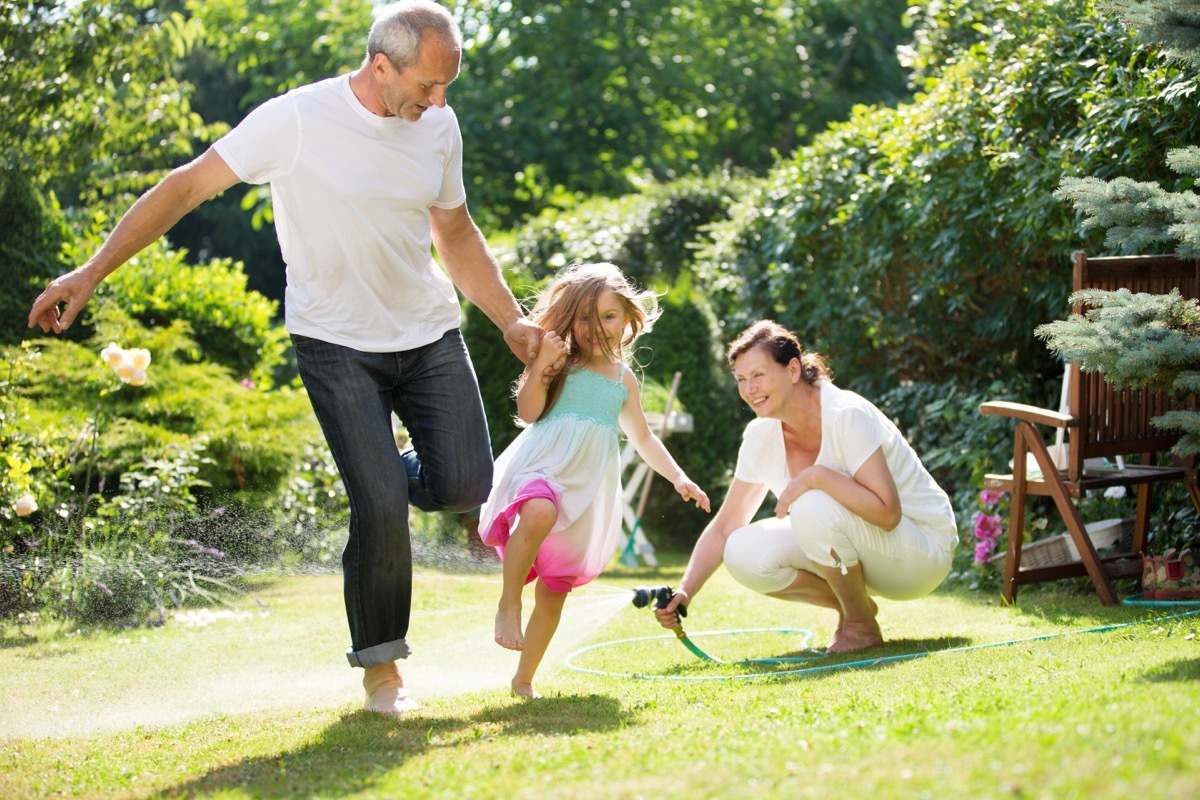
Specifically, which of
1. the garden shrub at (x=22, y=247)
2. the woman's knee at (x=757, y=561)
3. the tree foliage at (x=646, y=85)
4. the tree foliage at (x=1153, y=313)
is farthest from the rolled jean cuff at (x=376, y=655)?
the tree foliage at (x=646, y=85)

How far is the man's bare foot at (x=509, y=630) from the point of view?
141 inches

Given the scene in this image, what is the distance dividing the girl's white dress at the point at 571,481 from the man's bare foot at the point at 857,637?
37.8 inches

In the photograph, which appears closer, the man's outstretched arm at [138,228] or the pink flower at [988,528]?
the man's outstretched arm at [138,228]

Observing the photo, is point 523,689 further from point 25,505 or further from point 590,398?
point 25,505

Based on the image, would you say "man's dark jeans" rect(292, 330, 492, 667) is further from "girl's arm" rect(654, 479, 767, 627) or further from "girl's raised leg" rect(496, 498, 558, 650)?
"girl's arm" rect(654, 479, 767, 627)

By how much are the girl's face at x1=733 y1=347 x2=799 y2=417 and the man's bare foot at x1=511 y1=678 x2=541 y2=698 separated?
1.22 metres

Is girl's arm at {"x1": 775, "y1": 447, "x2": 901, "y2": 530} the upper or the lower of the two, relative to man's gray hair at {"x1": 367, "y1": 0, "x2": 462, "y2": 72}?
lower

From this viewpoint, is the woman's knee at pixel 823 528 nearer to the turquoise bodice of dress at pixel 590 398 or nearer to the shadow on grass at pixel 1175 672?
the turquoise bodice of dress at pixel 590 398

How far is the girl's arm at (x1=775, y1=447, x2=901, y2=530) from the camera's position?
13.9 feet

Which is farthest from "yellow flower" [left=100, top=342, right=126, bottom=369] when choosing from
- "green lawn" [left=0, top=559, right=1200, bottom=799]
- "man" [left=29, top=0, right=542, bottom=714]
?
"man" [left=29, top=0, right=542, bottom=714]

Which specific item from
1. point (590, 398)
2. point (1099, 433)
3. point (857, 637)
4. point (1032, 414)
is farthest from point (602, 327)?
point (1099, 433)

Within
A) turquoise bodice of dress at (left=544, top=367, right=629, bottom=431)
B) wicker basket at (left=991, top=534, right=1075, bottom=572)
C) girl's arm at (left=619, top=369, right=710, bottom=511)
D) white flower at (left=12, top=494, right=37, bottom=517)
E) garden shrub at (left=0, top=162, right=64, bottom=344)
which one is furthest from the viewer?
garden shrub at (left=0, top=162, right=64, bottom=344)

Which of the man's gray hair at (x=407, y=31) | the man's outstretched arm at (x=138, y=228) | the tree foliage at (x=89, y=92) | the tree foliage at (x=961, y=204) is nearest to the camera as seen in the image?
the man's outstretched arm at (x=138, y=228)

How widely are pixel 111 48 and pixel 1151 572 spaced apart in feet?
21.2
